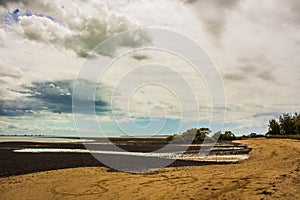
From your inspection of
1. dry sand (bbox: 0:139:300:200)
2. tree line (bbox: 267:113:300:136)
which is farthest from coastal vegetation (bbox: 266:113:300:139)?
dry sand (bbox: 0:139:300:200)

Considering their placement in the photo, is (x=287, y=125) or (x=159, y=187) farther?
(x=287, y=125)

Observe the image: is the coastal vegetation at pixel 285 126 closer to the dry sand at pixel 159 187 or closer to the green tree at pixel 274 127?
the green tree at pixel 274 127

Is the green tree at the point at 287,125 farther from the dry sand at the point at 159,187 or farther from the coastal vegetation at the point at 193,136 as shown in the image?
the dry sand at the point at 159,187

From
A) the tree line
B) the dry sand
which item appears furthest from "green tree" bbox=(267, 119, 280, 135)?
the dry sand

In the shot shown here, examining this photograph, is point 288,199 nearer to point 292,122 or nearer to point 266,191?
point 266,191

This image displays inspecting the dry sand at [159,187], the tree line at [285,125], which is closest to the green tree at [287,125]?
the tree line at [285,125]

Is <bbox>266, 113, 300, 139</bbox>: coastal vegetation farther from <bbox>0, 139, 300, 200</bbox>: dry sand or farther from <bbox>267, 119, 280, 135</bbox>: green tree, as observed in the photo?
<bbox>0, 139, 300, 200</bbox>: dry sand

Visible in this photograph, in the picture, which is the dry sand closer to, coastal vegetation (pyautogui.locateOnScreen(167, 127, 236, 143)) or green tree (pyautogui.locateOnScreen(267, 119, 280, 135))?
coastal vegetation (pyautogui.locateOnScreen(167, 127, 236, 143))

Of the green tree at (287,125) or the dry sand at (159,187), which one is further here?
the green tree at (287,125)

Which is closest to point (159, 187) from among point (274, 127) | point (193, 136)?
point (193, 136)

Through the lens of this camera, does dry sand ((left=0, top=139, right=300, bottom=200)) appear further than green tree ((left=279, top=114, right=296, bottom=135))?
No

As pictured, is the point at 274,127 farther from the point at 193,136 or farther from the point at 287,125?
the point at 193,136

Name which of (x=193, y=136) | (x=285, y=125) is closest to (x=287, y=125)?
(x=285, y=125)

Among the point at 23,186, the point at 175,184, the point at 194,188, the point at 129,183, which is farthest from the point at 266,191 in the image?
the point at 23,186
